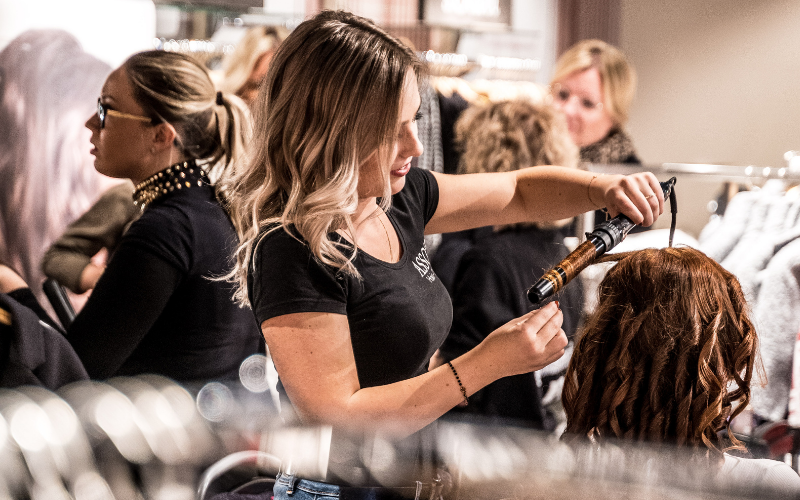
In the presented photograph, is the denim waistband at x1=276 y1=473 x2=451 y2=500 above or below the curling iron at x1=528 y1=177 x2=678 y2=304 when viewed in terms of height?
below

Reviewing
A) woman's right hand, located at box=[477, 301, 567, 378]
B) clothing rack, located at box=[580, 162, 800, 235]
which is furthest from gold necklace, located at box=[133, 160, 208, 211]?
clothing rack, located at box=[580, 162, 800, 235]

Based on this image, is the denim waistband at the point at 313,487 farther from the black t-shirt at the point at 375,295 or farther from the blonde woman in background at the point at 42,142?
the blonde woman in background at the point at 42,142

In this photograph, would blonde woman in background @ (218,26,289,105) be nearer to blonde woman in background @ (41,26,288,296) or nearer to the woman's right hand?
blonde woman in background @ (41,26,288,296)

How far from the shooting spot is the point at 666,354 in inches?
38.3

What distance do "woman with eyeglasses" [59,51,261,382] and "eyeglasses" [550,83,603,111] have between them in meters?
1.36

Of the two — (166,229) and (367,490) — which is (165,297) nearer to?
(166,229)

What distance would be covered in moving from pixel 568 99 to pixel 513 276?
1.05 metres

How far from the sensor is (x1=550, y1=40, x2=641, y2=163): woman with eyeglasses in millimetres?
2477

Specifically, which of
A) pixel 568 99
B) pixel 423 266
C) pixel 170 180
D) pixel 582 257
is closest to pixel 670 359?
pixel 582 257

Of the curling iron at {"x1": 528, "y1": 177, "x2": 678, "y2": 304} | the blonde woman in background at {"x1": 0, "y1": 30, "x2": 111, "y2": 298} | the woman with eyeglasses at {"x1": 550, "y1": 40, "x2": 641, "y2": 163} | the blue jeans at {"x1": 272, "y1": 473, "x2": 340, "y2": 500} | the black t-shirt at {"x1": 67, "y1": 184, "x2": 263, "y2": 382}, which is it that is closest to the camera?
the curling iron at {"x1": 528, "y1": 177, "x2": 678, "y2": 304}

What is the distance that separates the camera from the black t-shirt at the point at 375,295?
35.4 inches

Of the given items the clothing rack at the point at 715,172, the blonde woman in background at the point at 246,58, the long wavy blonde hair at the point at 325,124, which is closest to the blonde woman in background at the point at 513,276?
the clothing rack at the point at 715,172

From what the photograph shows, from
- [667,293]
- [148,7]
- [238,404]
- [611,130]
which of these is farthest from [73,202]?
[611,130]

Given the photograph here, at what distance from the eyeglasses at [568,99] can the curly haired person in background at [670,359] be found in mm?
1559
